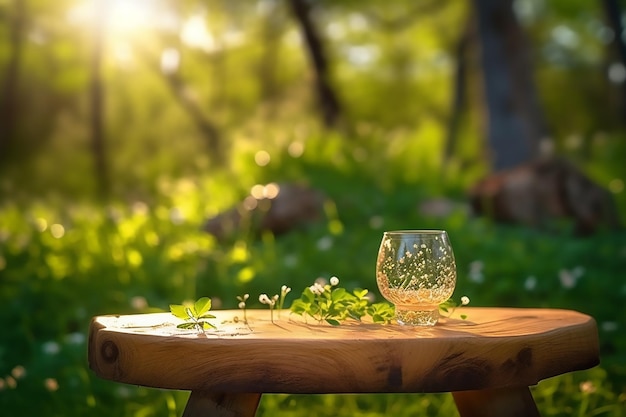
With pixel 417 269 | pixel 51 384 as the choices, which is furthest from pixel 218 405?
pixel 51 384

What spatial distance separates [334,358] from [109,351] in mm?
583

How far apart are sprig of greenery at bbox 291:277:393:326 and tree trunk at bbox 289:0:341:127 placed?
8986mm

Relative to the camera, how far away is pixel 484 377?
2168 millimetres

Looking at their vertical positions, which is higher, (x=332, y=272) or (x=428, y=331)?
(x=428, y=331)

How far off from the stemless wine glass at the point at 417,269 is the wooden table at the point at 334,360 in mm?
88

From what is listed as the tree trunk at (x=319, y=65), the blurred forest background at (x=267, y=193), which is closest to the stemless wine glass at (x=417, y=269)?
the blurred forest background at (x=267, y=193)

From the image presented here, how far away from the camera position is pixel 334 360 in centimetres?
211

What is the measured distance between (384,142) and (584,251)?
2.99 metres

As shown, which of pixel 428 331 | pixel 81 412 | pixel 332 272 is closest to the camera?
pixel 428 331

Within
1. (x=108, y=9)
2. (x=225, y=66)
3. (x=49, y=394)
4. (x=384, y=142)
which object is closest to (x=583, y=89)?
(x=225, y=66)

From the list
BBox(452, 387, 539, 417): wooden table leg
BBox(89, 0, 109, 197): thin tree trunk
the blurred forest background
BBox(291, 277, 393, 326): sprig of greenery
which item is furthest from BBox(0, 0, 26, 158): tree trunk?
BBox(452, 387, 539, 417): wooden table leg

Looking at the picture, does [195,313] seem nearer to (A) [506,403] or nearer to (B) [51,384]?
(A) [506,403]

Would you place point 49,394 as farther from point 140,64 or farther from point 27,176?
point 140,64

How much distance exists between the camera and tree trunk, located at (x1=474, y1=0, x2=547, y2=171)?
8.28 metres
